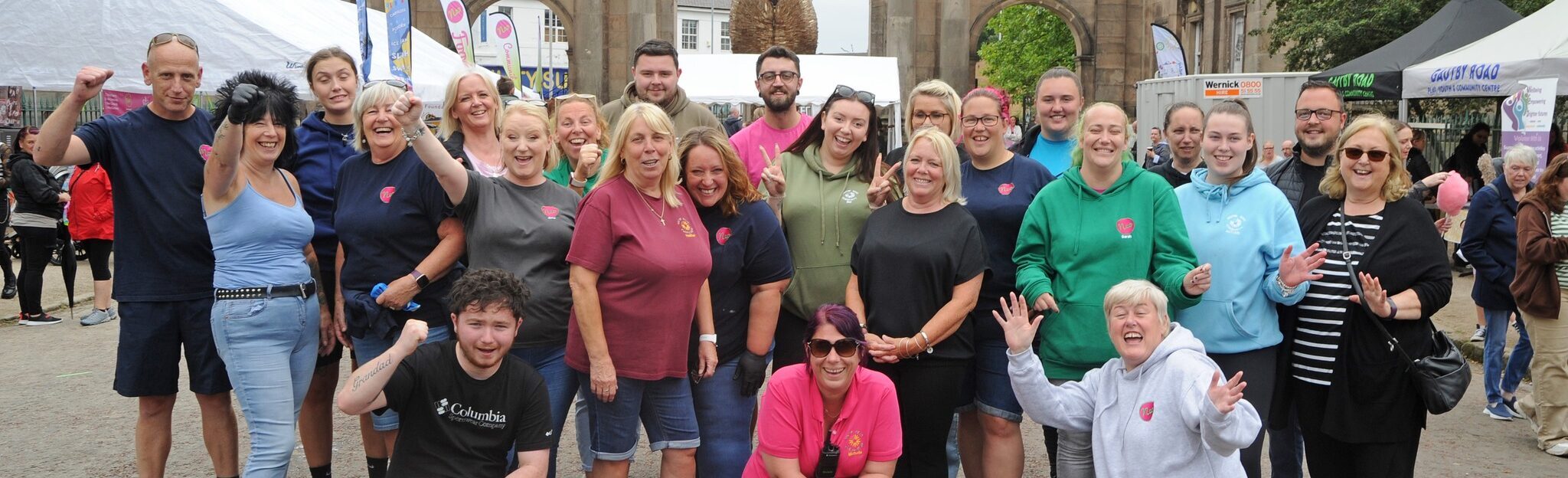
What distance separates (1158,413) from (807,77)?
17467 millimetres

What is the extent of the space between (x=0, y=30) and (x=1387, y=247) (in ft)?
27.6

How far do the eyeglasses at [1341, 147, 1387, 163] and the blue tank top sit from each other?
4.21 m

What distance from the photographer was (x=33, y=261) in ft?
38.7

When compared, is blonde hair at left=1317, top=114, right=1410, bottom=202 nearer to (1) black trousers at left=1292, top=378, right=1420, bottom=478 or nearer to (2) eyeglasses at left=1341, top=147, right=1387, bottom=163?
(2) eyeglasses at left=1341, top=147, right=1387, bottom=163

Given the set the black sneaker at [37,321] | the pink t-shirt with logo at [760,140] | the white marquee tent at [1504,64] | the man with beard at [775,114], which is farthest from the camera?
the black sneaker at [37,321]

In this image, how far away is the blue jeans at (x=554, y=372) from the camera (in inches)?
191

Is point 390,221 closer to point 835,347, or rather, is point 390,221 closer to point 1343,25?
point 835,347

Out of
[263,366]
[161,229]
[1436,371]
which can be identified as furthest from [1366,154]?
[161,229]

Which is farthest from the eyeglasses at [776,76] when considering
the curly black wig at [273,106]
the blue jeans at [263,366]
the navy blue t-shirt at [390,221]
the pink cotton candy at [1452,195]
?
the pink cotton candy at [1452,195]

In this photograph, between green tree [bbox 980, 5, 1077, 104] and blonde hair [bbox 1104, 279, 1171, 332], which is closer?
blonde hair [bbox 1104, 279, 1171, 332]

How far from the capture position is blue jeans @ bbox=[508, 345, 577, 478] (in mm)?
4863

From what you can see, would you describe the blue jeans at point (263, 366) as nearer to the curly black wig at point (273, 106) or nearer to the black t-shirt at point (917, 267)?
the curly black wig at point (273, 106)

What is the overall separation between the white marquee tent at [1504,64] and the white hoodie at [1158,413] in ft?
28.2

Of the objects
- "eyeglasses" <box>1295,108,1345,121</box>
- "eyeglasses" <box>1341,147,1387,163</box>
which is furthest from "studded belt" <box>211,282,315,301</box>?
"eyeglasses" <box>1295,108,1345,121</box>
